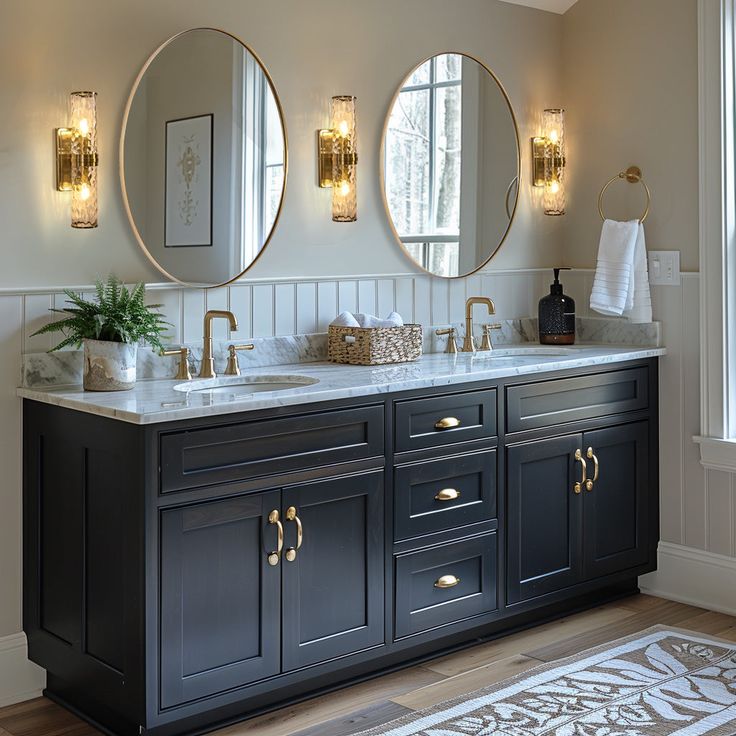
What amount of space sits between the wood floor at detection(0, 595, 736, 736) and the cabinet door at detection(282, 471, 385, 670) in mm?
142

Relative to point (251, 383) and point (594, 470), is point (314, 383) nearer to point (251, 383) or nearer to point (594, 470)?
point (251, 383)

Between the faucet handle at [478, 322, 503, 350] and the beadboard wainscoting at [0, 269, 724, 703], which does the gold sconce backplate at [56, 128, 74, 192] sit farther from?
the faucet handle at [478, 322, 503, 350]

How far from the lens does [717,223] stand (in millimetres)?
3533

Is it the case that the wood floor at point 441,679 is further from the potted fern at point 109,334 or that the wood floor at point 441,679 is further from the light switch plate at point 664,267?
the light switch plate at point 664,267

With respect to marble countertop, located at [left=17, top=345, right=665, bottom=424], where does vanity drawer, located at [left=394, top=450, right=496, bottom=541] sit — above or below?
below

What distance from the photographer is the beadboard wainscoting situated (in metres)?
3.09

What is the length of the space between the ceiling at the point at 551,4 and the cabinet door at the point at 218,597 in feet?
7.10

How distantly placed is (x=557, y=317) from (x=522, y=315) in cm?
17

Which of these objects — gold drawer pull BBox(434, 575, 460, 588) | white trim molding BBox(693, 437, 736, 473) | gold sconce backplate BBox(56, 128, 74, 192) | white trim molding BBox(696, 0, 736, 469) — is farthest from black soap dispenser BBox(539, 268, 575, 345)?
gold sconce backplate BBox(56, 128, 74, 192)

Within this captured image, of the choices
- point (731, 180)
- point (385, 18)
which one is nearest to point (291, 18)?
point (385, 18)

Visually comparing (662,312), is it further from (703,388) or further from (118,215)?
(118,215)

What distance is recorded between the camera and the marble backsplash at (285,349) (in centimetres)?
283

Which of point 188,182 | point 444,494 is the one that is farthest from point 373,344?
point 188,182

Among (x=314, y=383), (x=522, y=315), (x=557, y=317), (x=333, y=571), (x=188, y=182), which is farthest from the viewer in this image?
(x=522, y=315)
